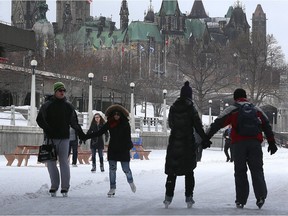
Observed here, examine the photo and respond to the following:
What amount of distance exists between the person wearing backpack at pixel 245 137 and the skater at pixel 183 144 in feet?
0.81

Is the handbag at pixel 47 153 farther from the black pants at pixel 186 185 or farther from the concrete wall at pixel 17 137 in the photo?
the concrete wall at pixel 17 137

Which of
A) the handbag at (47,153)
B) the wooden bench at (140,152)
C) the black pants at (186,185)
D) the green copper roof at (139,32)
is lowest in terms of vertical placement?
the black pants at (186,185)

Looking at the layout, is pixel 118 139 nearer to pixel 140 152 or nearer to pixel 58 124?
pixel 58 124

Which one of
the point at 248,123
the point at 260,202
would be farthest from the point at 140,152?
the point at 260,202

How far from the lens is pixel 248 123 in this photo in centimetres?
1260

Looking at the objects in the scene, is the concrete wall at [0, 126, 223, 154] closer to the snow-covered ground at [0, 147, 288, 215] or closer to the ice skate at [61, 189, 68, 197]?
the snow-covered ground at [0, 147, 288, 215]

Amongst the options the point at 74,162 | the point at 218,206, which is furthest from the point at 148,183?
the point at 74,162

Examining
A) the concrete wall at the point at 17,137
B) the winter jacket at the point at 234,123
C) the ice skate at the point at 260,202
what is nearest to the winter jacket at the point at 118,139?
the winter jacket at the point at 234,123

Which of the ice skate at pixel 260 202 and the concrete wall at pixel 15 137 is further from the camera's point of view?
the concrete wall at pixel 15 137

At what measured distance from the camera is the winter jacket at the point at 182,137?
41.2 feet

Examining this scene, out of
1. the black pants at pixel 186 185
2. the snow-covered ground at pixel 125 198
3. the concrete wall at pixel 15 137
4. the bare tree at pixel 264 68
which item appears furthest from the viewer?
the bare tree at pixel 264 68

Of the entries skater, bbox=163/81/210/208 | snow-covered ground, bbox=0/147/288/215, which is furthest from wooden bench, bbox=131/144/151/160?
skater, bbox=163/81/210/208

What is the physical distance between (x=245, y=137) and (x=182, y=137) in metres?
0.80

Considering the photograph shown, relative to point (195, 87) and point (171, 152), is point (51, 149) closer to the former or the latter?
point (171, 152)
